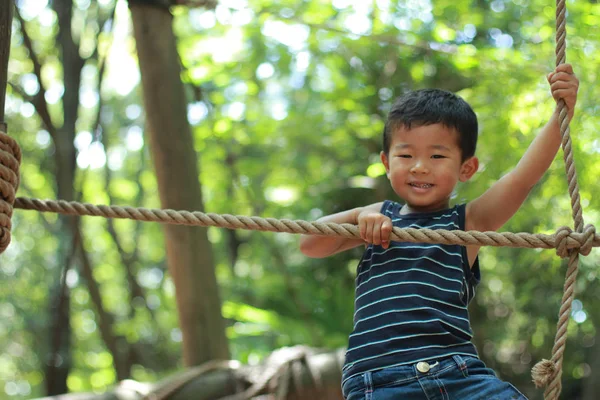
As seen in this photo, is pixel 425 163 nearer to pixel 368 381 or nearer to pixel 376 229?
pixel 376 229

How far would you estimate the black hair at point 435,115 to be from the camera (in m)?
1.29

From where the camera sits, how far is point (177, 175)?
2438 millimetres

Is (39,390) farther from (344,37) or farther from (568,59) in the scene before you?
(568,59)

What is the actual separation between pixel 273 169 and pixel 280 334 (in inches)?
39.2

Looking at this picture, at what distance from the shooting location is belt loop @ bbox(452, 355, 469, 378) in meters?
1.17

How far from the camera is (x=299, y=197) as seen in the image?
12.4ft

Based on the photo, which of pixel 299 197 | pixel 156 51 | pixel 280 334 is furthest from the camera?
pixel 299 197

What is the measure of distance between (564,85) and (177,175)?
147cm

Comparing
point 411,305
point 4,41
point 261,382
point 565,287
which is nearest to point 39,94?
point 261,382

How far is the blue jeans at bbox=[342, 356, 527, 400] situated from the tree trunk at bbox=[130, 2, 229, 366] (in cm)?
137

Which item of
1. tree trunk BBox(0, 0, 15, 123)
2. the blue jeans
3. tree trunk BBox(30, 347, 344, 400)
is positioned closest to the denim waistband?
the blue jeans

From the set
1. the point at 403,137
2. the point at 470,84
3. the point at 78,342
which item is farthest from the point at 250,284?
the point at 78,342

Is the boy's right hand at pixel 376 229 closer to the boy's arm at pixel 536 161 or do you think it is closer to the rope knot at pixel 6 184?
the boy's arm at pixel 536 161

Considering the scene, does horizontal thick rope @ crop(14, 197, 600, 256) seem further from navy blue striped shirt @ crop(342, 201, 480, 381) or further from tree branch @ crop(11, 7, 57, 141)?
tree branch @ crop(11, 7, 57, 141)
